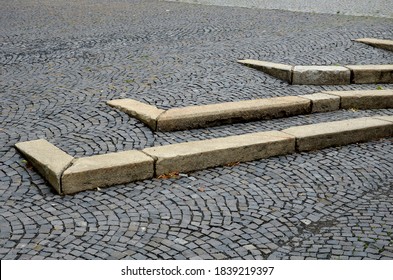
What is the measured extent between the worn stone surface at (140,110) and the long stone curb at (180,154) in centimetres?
69

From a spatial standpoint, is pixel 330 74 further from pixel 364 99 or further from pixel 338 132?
pixel 338 132

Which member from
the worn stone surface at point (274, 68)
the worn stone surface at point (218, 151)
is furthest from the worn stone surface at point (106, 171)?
the worn stone surface at point (274, 68)

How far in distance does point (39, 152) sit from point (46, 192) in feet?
1.77

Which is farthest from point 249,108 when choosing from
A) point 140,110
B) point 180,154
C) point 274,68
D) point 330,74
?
point 330,74

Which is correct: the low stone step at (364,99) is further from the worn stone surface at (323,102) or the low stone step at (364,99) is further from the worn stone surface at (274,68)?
the worn stone surface at (274,68)

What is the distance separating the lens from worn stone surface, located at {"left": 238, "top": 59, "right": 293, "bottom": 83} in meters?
7.91

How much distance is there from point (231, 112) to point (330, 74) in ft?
7.44

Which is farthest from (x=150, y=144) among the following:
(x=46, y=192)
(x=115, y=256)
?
(x=115, y=256)

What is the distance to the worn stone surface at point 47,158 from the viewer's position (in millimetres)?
4645

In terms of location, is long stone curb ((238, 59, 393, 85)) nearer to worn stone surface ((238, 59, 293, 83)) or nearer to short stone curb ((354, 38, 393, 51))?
worn stone surface ((238, 59, 293, 83))

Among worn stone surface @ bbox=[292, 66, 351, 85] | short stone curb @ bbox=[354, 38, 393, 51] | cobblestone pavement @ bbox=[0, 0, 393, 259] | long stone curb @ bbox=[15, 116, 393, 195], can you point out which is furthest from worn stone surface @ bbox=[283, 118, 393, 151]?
short stone curb @ bbox=[354, 38, 393, 51]

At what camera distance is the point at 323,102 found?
6.91 metres
